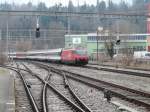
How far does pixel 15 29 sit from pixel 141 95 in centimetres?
9112

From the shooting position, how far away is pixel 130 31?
131 m

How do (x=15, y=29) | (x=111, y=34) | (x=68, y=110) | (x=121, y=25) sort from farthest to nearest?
(x=121, y=25) < (x=15, y=29) < (x=111, y=34) < (x=68, y=110)

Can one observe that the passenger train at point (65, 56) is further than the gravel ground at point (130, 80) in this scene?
Yes

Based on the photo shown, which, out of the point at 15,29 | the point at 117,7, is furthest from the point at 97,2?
the point at 15,29

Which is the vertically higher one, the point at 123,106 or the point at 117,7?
the point at 117,7

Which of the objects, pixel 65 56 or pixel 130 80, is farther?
pixel 65 56

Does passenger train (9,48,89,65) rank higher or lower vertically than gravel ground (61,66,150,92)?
lower

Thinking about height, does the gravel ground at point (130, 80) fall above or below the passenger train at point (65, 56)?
above

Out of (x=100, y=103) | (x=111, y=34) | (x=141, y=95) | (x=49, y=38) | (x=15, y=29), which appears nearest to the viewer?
(x=100, y=103)

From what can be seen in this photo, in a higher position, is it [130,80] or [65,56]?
[130,80]

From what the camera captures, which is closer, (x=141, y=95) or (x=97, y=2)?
(x=141, y=95)

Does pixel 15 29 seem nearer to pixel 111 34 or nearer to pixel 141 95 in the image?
pixel 111 34

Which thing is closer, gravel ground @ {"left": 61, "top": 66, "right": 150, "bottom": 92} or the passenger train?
gravel ground @ {"left": 61, "top": 66, "right": 150, "bottom": 92}

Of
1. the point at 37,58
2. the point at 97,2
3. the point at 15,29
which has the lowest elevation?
the point at 37,58
